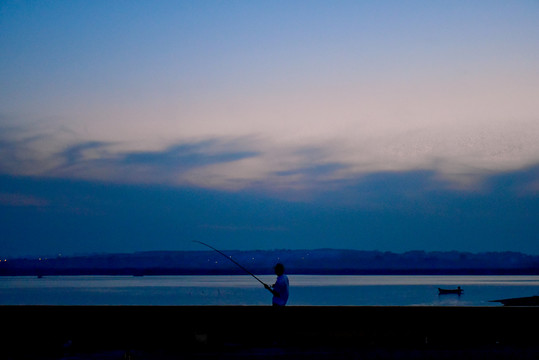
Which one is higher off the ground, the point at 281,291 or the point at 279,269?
the point at 279,269

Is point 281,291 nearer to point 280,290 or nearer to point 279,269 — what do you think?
point 280,290

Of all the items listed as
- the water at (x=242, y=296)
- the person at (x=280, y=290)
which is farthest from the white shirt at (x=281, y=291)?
the water at (x=242, y=296)

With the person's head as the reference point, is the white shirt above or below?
below
